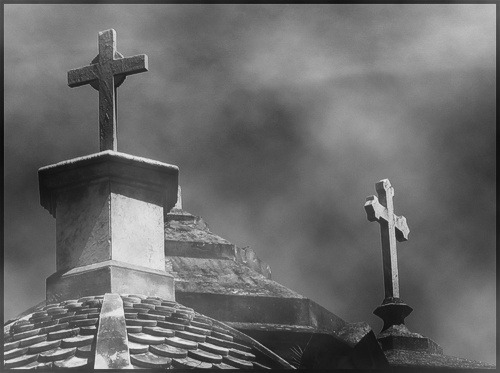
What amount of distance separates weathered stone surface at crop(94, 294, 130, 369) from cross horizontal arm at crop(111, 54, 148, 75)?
2.37 m

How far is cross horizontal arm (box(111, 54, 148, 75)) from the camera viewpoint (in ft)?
38.8

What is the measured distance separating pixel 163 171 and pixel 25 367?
283cm

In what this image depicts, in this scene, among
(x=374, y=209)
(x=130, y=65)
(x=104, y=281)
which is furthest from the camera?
(x=374, y=209)

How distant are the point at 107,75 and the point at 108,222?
A: 142 centimetres

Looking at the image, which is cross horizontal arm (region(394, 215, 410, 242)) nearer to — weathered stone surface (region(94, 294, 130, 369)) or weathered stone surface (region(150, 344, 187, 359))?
weathered stone surface (region(94, 294, 130, 369))

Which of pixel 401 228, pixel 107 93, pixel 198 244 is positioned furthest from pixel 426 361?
pixel 107 93

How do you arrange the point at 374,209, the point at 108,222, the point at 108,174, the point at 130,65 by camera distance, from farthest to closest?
the point at 374,209
the point at 130,65
the point at 108,174
the point at 108,222

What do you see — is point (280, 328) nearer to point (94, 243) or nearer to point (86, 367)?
point (94, 243)

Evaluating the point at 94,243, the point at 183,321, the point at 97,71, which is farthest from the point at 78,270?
the point at 97,71

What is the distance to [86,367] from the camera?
9.34 meters

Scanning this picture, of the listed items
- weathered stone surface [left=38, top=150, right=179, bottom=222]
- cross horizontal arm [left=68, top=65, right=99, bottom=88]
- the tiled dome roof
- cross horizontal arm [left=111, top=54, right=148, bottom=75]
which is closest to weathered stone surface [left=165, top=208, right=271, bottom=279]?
weathered stone surface [left=38, top=150, right=179, bottom=222]

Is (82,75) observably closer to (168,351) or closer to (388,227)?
(168,351)

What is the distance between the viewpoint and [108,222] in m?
11.4

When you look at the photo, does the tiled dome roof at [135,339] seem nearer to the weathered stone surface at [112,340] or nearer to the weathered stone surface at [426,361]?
the weathered stone surface at [112,340]
